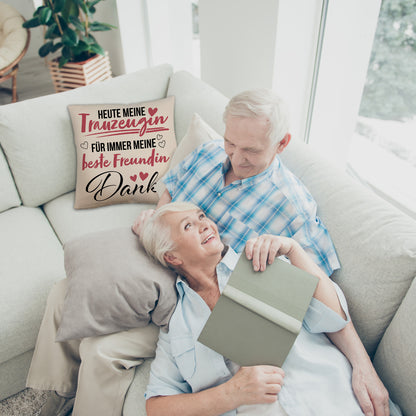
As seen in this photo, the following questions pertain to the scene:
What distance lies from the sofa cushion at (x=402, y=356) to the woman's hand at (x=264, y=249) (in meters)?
0.33

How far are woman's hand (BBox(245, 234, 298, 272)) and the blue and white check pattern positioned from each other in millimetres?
160

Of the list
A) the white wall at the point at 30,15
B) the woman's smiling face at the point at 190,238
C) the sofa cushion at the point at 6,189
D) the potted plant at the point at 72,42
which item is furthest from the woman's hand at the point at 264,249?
the white wall at the point at 30,15

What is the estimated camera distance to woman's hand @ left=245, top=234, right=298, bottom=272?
896 millimetres

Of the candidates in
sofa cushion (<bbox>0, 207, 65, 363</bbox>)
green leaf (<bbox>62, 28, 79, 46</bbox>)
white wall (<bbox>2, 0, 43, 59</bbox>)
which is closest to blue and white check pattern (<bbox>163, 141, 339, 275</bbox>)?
sofa cushion (<bbox>0, 207, 65, 363</bbox>)

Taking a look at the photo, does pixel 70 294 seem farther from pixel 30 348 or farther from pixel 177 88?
pixel 177 88

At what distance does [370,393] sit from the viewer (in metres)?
0.85

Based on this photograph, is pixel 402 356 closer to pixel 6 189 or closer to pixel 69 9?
Answer: pixel 6 189

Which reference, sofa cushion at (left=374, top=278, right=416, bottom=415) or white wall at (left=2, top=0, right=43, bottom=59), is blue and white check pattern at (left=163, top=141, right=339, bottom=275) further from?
white wall at (left=2, top=0, right=43, bottom=59)

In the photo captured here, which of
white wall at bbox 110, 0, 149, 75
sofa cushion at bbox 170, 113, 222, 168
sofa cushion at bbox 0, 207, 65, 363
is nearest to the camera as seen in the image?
sofa cushion at bbox 0, 207, 65, 363

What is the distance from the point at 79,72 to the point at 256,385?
277 cm

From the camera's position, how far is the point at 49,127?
162cm

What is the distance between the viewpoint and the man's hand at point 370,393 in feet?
2.75

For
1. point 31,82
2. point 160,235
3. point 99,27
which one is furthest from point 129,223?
point 31,82

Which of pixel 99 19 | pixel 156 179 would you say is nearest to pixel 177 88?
pixel 156 179
